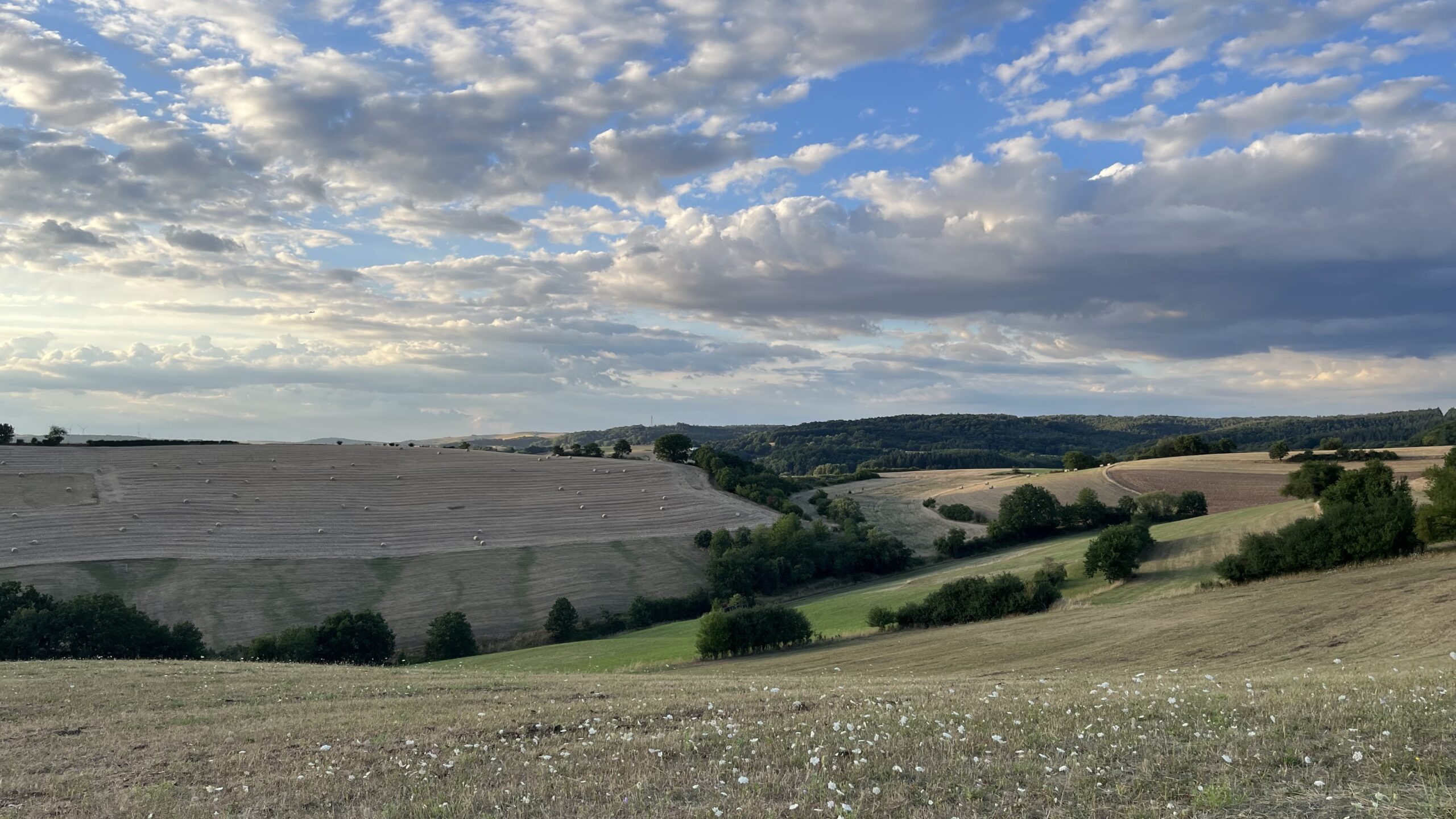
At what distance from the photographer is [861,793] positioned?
334 inches

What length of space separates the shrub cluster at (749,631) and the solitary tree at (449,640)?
70.8ft

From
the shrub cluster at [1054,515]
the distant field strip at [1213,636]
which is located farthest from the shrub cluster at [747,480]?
the distant field strip at [1213,636]

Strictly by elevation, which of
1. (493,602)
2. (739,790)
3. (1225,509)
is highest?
(739,790)

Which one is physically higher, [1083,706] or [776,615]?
[1083,706]

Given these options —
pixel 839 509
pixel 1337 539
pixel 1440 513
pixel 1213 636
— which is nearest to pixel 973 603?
pixel 1213 636

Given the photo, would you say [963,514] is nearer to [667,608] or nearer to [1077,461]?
[1077,461]

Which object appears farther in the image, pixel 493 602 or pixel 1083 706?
pixel 493 602

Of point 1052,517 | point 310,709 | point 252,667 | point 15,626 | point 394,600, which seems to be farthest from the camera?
point 1052,517

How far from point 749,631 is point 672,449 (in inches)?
3187

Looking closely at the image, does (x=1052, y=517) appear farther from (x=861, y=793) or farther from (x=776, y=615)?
(x=861, y=793)

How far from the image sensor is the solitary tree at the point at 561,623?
2692 inches

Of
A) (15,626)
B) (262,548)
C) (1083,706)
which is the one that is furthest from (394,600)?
(1083,706)

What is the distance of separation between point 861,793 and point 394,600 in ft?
231

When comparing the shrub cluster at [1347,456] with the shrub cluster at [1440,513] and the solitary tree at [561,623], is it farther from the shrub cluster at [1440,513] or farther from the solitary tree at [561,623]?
the solitary tree at [561,623]
